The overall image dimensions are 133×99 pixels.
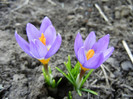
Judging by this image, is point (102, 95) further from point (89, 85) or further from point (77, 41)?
point (77, 41)

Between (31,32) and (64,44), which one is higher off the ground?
(31,32)

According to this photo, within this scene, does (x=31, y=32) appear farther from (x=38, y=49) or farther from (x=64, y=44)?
(x=64, y=44)

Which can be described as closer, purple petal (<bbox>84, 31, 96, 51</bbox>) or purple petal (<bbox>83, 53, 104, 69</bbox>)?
purple petal (<bbox>83, 53, 104, 69</bbox>)

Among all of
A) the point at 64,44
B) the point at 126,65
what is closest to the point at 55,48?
the point at 64,44

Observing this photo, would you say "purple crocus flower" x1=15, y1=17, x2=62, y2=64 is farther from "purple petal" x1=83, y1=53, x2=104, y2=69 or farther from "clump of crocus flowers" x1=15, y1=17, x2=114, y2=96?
"purple petal" x1=83, y1=53, x2=104, y2=69

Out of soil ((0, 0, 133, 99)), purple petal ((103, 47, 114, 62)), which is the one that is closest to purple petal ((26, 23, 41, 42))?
soil ((0, 0, 133, 99))

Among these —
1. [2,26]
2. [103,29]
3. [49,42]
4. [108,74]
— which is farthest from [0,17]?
[108,74]

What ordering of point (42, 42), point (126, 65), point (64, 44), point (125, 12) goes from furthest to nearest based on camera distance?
point (125, 12)
point (64, 44)
point (126, 65)
point (42, 42)

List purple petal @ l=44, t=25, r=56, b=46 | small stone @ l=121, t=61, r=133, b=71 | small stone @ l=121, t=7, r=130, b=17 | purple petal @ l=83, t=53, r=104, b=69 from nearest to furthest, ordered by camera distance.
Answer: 1. purple petal @ l=83, t=53, r=104, b=69
2. purple petal @ l=44, t=25, r=56, b=46
3. small stone @ l=121, t=61, r=133, b=71
4. small stone @ l=121, t=7, r=130, b=17
